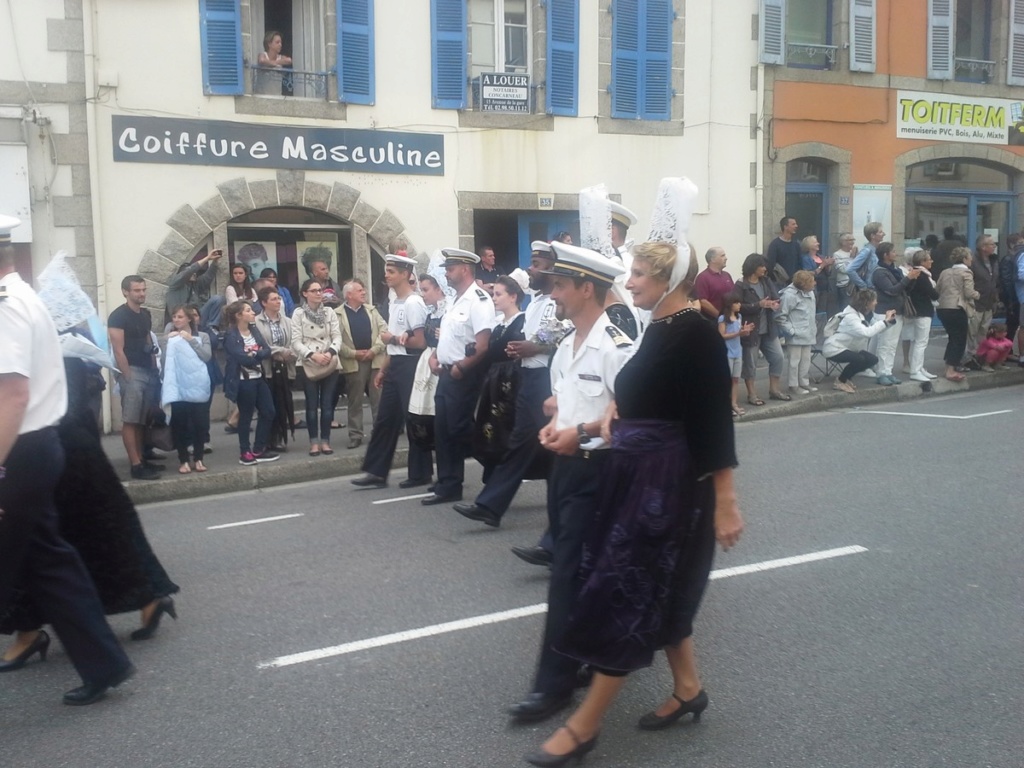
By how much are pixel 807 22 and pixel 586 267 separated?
14558 mm

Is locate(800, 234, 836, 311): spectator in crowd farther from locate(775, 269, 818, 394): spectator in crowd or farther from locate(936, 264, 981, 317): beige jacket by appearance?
locate(775, 269, 818, 394): spectator in crowd

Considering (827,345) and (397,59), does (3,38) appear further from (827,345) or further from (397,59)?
(827,345)

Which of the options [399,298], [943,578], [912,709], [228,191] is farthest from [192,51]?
[912,709]

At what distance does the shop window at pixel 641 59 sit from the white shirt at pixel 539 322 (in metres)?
9.27

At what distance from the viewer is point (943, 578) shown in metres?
5.93

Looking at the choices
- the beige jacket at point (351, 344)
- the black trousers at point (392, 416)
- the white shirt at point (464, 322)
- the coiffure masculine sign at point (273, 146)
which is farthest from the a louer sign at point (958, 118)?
the white shirt at point (464, 322)

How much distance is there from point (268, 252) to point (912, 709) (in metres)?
11.0

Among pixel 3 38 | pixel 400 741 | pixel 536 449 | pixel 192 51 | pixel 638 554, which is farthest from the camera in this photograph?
pixel 192 51

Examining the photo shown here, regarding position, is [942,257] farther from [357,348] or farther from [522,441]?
[522,441]

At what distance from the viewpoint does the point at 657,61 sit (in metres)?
15.8

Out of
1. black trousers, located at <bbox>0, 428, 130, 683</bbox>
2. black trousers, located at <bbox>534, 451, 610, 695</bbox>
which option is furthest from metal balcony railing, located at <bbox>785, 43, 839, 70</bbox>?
black trousers, located at <bbox>0, 428, 130, 683</bbox>

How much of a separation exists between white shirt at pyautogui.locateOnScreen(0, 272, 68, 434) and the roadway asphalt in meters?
1.22

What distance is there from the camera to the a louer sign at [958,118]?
1808cm

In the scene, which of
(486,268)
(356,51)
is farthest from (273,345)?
(356,51)
